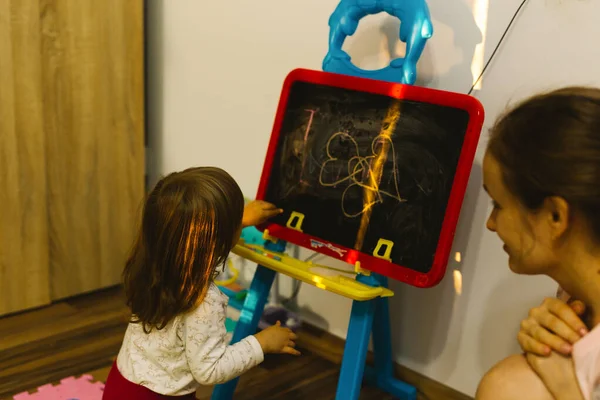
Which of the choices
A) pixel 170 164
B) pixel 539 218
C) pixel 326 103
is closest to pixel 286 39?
pixel 326 103

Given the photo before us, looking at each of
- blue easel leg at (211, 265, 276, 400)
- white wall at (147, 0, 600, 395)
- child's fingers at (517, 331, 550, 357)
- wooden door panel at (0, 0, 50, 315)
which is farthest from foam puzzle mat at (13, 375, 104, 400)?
child's fingers at (517, 331, 550, 357)

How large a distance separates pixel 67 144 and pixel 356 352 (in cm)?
115

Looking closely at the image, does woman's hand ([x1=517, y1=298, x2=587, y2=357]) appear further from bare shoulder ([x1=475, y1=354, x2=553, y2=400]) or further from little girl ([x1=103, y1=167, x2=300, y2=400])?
little girl ([x1=103, y1=167, x2=300, y2=400])

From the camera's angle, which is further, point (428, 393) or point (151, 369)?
point (428, 393)

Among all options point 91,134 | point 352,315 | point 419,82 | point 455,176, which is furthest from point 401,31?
point 91,134

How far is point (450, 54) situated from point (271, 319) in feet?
3.04

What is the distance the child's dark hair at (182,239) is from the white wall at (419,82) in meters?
0.64

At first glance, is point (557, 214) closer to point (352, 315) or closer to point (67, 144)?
point (352, 315)

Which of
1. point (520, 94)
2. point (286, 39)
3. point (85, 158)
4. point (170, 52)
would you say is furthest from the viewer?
point (170, 52)

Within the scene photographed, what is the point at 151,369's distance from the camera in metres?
1.23

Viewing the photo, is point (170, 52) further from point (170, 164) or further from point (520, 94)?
point (520, 94)

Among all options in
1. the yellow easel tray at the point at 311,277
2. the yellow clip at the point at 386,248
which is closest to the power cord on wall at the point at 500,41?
the yellow clip at the point at 386,248

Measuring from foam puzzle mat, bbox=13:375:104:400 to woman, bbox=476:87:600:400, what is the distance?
1.03 m

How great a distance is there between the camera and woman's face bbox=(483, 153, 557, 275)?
34.9 inches
